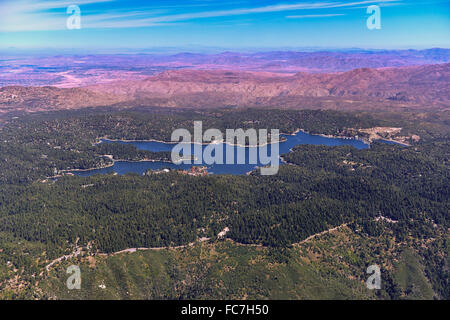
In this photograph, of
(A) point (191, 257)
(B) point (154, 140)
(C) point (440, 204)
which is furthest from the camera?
(B) point (154, 140)

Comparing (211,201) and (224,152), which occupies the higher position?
(224,152)

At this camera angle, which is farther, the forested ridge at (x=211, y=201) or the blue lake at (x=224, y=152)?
the blue lake at (x=224, y=152)

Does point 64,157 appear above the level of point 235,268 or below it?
above

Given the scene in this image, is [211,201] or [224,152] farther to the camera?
[224,152]

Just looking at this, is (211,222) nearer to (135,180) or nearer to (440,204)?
(135,180)

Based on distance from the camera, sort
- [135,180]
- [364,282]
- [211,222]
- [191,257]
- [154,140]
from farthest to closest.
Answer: [154,140]
[135,180]
[211,222]
[191,257]
[364,282]

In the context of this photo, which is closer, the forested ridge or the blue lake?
the forested ridge

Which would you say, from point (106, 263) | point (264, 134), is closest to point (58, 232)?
point (106, 263)

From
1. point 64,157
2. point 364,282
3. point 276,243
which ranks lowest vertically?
point 364,282
